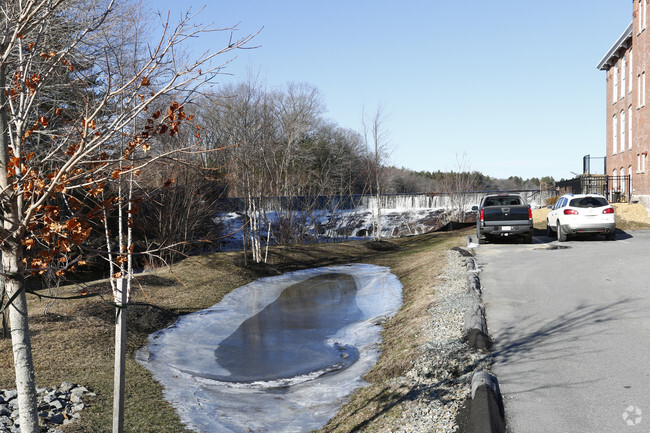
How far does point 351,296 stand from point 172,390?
28.2 ft

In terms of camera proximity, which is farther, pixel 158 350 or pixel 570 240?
pixel 570 240

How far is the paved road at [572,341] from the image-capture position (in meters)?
5.54

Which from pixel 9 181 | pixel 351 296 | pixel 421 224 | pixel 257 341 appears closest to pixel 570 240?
pixel 351 296

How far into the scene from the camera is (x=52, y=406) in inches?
268

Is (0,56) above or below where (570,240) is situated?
above

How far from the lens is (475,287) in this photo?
11.7 meters

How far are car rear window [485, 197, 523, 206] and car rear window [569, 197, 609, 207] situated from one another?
1900mm

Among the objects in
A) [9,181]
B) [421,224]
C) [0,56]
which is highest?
[0,56]

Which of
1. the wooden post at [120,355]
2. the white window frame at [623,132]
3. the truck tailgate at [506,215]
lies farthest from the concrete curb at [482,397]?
the white window frame at [623,132]

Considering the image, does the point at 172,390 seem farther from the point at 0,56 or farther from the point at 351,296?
the point at 351,296

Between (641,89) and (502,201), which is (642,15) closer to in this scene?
(641,89)

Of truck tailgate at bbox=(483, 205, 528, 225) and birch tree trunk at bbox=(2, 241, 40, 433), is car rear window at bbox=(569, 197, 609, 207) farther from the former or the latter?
birch tree trunk at bbox=(2, 241, 40, 433)

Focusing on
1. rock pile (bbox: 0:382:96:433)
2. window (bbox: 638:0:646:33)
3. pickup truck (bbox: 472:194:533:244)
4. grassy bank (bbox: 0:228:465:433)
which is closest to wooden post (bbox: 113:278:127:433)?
grassy bank (bbox: 0:228:465:433)

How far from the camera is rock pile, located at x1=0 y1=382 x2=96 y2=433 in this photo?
6.20 m
